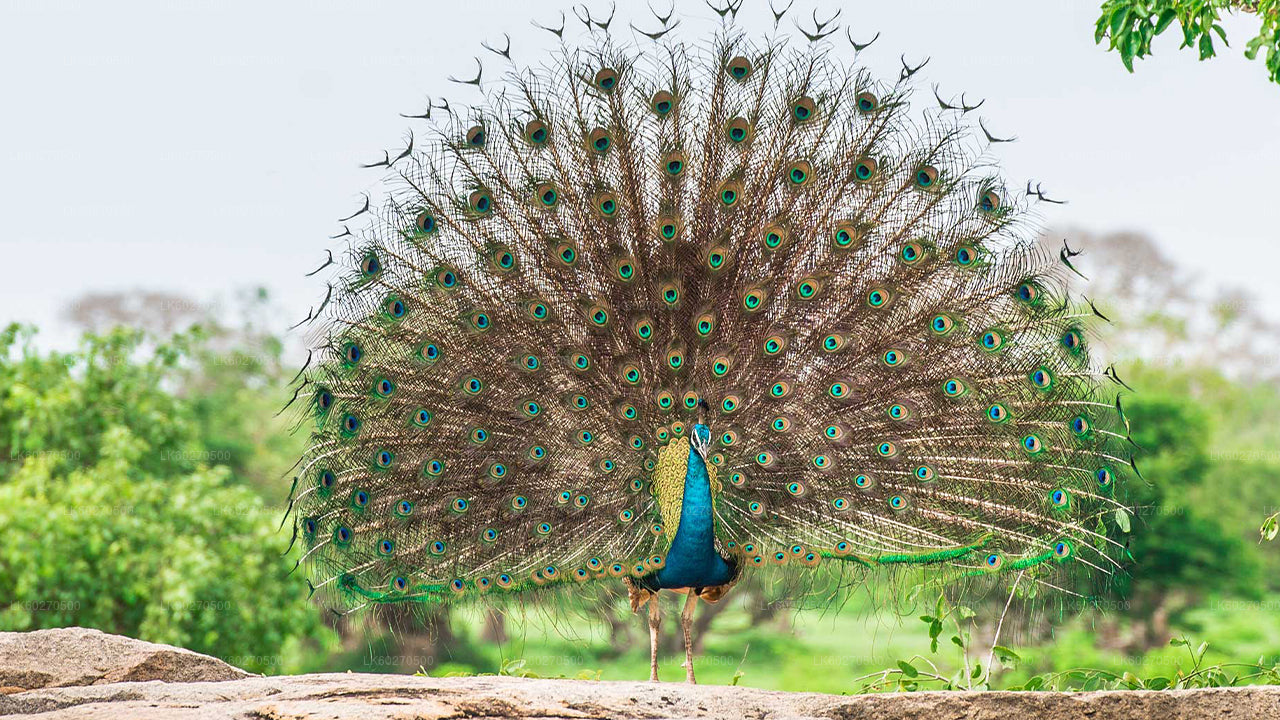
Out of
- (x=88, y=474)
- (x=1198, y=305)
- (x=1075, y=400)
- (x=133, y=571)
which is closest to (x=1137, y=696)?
(x=1075, y=400)

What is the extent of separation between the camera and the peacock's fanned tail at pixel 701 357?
7102 mm

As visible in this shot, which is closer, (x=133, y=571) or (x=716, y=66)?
(x=716, y=66)

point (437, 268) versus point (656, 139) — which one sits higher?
point (656, 139)

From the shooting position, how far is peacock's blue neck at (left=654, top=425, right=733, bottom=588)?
7.07 metres

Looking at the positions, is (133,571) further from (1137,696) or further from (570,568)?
(1137,696)

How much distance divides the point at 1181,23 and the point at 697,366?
10.4 ft

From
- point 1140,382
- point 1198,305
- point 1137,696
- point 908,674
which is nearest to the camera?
point 1137,696

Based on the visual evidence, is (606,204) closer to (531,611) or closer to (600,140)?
(600,140)

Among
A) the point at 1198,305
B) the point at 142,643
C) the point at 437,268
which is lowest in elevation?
the point at 142,643

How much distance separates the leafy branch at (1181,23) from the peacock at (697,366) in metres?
1.31

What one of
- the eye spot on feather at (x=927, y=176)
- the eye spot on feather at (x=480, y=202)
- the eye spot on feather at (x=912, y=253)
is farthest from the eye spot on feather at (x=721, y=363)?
the eye spot on feather at (x=480, y=202)

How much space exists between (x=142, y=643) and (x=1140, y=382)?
20281 millimetres

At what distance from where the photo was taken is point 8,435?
1334cm

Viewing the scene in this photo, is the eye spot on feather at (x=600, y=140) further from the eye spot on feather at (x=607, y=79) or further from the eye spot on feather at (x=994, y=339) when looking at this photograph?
the eye spot on feather at (x=994, y=339)
